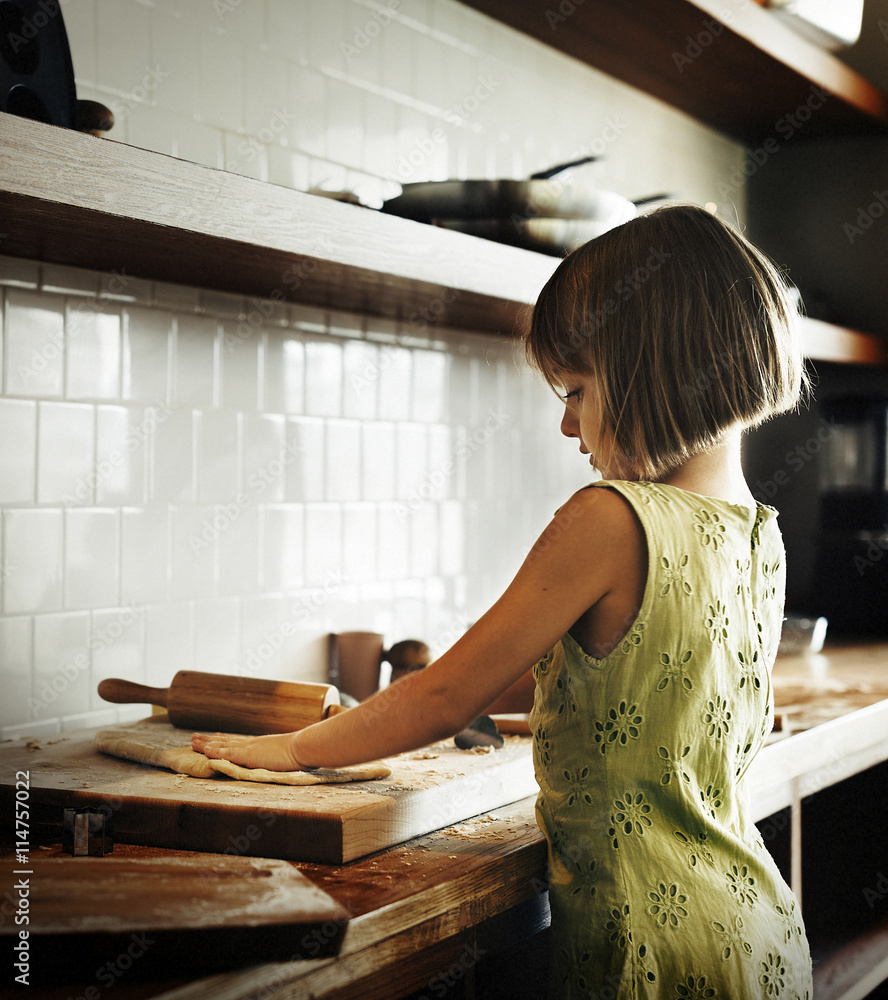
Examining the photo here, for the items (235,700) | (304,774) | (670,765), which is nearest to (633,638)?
(670,765)

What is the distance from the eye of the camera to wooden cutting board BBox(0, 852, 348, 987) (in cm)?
64

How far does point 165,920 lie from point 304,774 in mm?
309

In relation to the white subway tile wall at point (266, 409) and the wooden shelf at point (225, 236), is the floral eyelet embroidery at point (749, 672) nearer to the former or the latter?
the wooden shelf at point (225, 236)

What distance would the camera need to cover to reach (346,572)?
5.33 feet

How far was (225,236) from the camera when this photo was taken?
104cm

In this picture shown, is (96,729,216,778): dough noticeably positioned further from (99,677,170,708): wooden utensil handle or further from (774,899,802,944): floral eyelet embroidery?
(774,899,802,944): floral eyelet embroidery

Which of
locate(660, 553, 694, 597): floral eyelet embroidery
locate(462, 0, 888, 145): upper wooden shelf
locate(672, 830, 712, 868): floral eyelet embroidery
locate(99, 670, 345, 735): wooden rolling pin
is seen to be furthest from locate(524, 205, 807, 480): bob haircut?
locate(462, 0, 888, 145): upper wooden shelf

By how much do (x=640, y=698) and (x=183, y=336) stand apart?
2.74ft

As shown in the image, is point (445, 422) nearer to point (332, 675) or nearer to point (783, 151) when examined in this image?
point (332, 675)

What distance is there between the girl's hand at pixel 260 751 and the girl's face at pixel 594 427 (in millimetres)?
398

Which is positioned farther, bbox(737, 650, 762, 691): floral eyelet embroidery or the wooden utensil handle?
the wooden utensil handle

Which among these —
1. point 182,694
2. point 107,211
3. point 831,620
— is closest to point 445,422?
point 182,694

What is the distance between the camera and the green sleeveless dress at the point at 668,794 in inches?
33.3

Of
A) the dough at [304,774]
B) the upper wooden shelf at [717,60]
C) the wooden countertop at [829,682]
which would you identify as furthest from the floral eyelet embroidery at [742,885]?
the upper wooden shelf at [717,60]
